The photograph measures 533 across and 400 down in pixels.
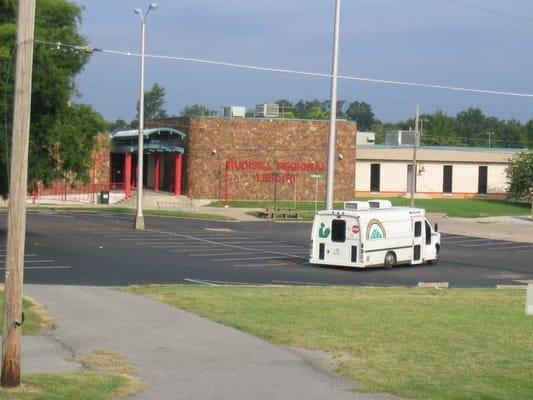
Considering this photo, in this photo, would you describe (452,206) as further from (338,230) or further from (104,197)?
(338,230)

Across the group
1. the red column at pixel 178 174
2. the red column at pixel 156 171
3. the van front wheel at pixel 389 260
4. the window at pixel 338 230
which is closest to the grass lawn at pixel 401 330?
the window at pixel 338 230

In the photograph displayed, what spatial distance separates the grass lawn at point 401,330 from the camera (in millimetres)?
10961

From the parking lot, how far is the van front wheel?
1.17 feet

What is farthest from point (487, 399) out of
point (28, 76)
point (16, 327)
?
point (28, 76)

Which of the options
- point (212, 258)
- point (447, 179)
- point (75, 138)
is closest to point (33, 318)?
point (212, 258)

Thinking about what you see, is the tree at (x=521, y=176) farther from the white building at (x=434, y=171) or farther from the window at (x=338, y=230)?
the window at (x=338, y=230)

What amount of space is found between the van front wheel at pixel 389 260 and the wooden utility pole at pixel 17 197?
81.7ft

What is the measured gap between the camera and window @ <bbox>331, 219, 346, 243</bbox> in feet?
108

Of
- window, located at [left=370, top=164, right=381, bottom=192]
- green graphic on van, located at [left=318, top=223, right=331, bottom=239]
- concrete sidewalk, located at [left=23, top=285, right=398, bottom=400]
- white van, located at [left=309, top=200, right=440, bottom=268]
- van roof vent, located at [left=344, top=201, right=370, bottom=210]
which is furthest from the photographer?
window, located at [left=370, top=164, right=381, bottom=192]

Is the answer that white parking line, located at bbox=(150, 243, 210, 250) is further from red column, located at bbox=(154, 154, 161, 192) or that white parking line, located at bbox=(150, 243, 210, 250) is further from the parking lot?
red column, located at bbox=(154, 154, 161, 192)

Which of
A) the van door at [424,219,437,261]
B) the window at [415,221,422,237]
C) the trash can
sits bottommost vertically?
the van door at [424,219,437,261]

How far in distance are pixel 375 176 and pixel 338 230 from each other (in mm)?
59187

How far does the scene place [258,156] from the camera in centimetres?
7831

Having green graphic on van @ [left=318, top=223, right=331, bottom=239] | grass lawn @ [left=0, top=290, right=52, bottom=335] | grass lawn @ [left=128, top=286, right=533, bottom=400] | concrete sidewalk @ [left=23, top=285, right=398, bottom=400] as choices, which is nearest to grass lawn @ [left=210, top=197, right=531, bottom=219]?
green graphic on van @ [left=318, top=223, right=331, bottom=239]
